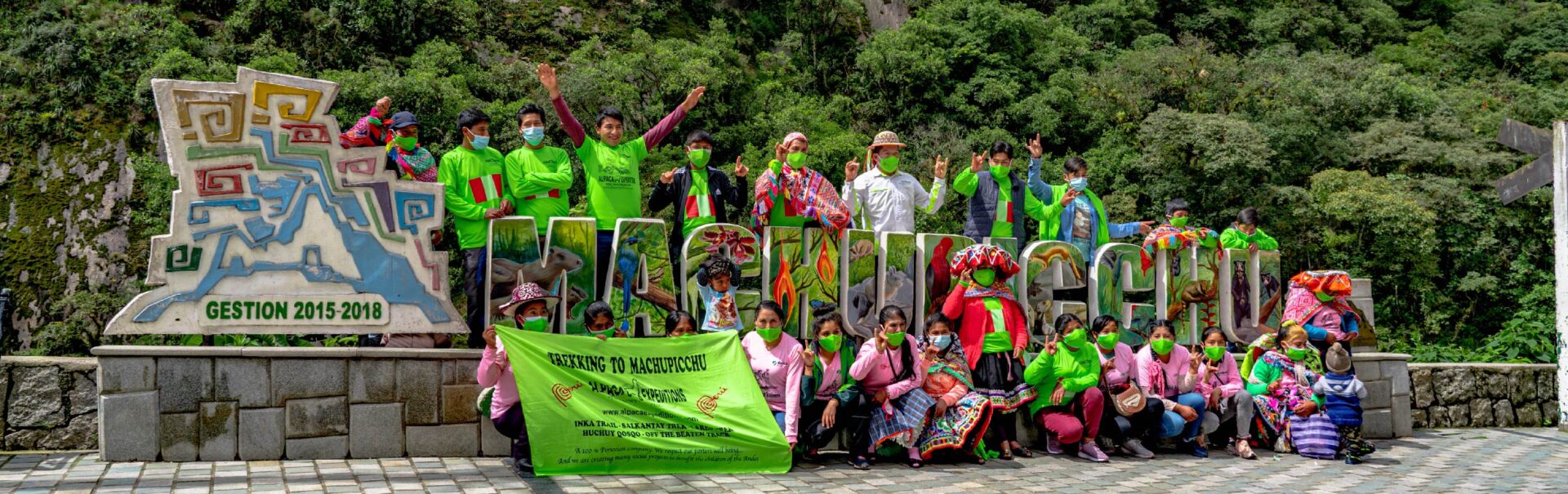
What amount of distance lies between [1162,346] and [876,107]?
60.0 feet

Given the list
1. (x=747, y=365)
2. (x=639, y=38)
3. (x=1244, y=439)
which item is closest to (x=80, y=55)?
(x=639, y=38)

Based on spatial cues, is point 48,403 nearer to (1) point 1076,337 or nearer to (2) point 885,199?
(2) point 885,199

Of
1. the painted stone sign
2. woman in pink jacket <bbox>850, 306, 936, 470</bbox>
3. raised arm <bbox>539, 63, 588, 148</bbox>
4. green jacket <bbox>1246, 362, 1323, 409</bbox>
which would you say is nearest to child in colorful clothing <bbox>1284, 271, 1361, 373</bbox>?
green jacket <bbox>1246, 362, 1323, 409</bbox>

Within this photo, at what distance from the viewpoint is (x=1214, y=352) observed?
9.27 metres

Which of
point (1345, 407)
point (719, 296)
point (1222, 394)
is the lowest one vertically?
point (1345, 407)

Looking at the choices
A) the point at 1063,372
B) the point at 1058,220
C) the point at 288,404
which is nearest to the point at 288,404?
the point at 288,404

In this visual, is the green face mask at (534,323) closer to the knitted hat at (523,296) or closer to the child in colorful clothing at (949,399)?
the knitted hat at (523,296)

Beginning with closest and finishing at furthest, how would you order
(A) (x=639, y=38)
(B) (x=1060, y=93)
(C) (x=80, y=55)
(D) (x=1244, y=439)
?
(D) (x=1244, y=439)
(C) (x=80, y=55)
(A) (x=639, y=38)
(B) (x=1060, y=93)

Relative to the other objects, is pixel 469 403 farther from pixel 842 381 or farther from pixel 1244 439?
pixel 1244 439

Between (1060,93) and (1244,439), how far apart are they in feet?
59.2

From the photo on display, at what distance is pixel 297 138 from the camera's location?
7578 millimetres

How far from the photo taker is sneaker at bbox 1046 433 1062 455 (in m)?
8.67

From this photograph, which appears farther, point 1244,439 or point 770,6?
point 770,6

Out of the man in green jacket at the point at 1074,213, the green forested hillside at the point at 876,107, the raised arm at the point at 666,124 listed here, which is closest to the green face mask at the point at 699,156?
the raised arm at the point at 666,124
